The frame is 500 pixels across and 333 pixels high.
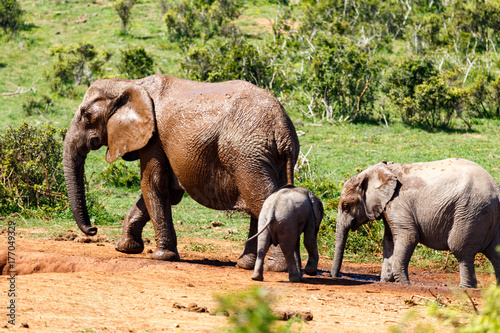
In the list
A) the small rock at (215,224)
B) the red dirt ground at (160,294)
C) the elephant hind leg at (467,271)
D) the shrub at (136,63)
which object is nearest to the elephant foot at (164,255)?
the red dirt ground at (160,294)

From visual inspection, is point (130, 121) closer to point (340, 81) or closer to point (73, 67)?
point (340, 81)

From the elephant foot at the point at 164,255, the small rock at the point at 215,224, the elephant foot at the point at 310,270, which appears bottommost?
the small rock at the point at 215,224

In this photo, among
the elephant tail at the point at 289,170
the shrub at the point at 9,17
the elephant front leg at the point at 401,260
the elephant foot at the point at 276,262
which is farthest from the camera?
the shrub at the point at 9,17

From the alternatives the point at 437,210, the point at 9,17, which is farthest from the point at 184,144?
the point at 9,17

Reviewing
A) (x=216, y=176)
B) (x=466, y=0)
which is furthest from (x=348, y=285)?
(x=466, y=0)

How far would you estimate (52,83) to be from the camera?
2631cm

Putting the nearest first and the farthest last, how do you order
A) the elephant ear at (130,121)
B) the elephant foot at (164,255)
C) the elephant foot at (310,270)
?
the elephant foot at (310,270), the elephant ear at (130,121), the elephant foot at (164,255)

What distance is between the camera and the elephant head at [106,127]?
31.2 ft

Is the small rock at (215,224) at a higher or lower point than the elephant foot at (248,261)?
lower

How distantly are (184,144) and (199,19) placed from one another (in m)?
26.3

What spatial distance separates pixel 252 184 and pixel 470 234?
295 cm

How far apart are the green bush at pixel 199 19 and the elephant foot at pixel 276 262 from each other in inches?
977

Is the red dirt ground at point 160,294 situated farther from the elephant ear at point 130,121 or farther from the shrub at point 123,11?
the shrub at point 123,11

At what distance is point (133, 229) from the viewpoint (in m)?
10.2
